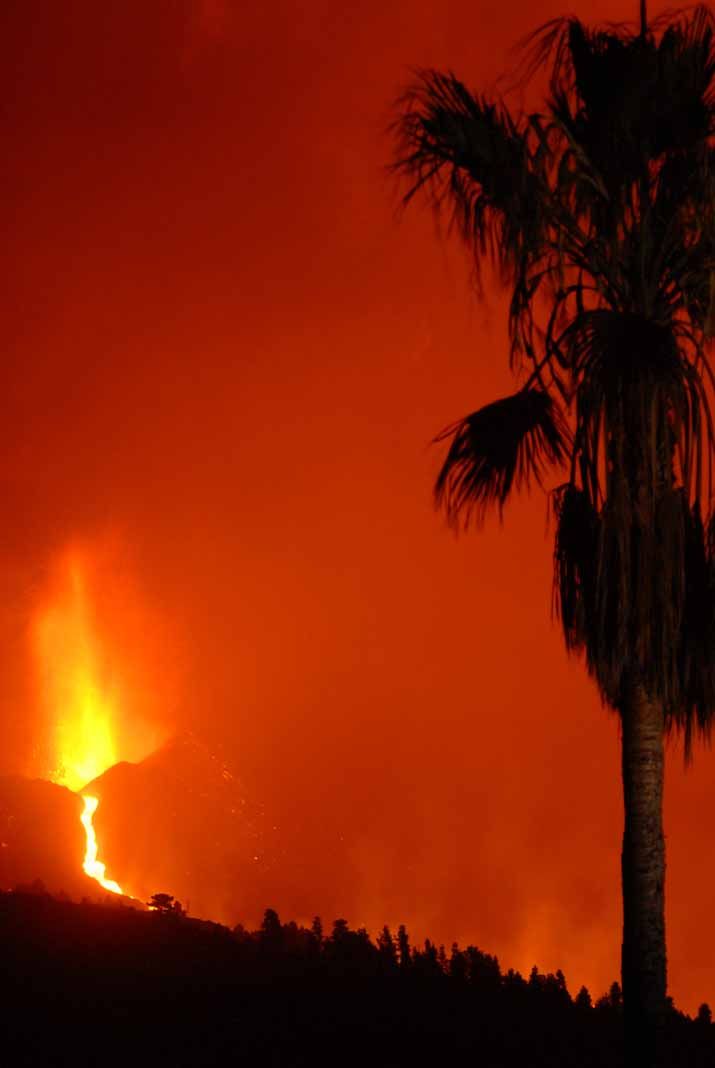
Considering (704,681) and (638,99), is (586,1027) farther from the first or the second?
(638,99)

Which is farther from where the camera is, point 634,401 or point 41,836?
point 41,836

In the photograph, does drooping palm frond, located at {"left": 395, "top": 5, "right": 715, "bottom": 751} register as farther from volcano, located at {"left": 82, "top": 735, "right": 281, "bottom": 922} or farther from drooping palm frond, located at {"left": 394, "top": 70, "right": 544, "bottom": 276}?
volcano, located at {"left": 82, "top": 735, "right": 281, "bottom": 922}

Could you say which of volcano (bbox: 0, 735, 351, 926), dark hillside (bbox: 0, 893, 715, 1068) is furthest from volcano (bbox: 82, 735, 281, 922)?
dark hillside (bbox: 0, 893, 715, 1068)

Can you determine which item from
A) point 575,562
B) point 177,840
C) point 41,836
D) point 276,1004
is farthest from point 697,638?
point 177,840

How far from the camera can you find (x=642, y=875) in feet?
34.9

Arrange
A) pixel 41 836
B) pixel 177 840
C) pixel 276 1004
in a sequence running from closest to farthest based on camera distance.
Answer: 1. pixel 276 1004
2. pixel 41 836
3. pixel 177 840

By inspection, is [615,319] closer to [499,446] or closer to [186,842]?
[499,446]

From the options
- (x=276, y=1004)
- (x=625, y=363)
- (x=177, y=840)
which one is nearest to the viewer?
(x=625, y=363)

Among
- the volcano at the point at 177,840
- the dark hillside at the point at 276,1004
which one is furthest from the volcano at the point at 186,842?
the dark hillside at the point at 276,1004

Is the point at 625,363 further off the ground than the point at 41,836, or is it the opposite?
the point at 41,836

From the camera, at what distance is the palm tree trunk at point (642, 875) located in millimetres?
10289

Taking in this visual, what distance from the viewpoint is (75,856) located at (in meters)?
49.6

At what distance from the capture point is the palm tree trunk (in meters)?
10.3

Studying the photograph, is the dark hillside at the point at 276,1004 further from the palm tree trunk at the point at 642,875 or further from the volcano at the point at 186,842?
the volcano at the point at 186,842
